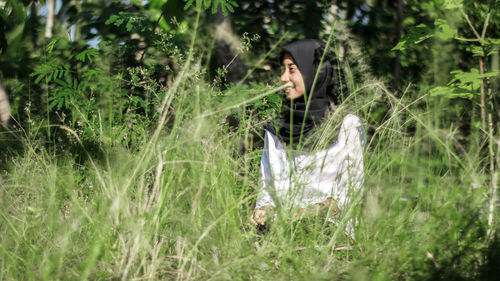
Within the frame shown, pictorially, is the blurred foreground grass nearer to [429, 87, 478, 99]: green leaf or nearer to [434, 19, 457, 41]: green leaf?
[429, 87, 478, 99]: green leaf

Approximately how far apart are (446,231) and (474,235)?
0.12m

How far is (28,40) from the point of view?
3826 mm

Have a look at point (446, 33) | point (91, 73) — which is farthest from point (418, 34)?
point (91, 73)

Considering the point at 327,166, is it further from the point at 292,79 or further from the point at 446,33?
the point at 446,33

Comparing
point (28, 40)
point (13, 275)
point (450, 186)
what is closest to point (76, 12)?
point (28, 40)

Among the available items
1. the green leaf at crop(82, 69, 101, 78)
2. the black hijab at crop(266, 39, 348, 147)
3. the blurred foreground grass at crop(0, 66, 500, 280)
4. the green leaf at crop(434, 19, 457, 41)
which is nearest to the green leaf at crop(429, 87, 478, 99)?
the green leaf at crop(434, 19, 457, 41)

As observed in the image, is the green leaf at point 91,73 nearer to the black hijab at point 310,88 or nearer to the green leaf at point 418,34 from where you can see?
the black hijab at point 310,88

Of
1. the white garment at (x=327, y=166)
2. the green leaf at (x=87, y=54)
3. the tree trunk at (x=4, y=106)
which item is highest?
the green leaf at (x=87, y=54)

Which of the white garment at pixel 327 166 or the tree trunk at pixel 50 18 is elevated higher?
the tree trunk at pixel 50 18

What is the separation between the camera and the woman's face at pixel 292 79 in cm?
235

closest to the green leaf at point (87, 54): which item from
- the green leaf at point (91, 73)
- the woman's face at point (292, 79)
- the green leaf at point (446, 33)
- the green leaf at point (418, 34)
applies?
the green leaf at point (91, 73)

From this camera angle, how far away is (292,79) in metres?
2.40

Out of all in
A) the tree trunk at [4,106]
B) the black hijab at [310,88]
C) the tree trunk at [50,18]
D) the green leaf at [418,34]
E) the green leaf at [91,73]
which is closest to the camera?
the green leaf at [418,34]

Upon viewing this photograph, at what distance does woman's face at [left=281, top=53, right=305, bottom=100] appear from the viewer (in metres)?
2.35
